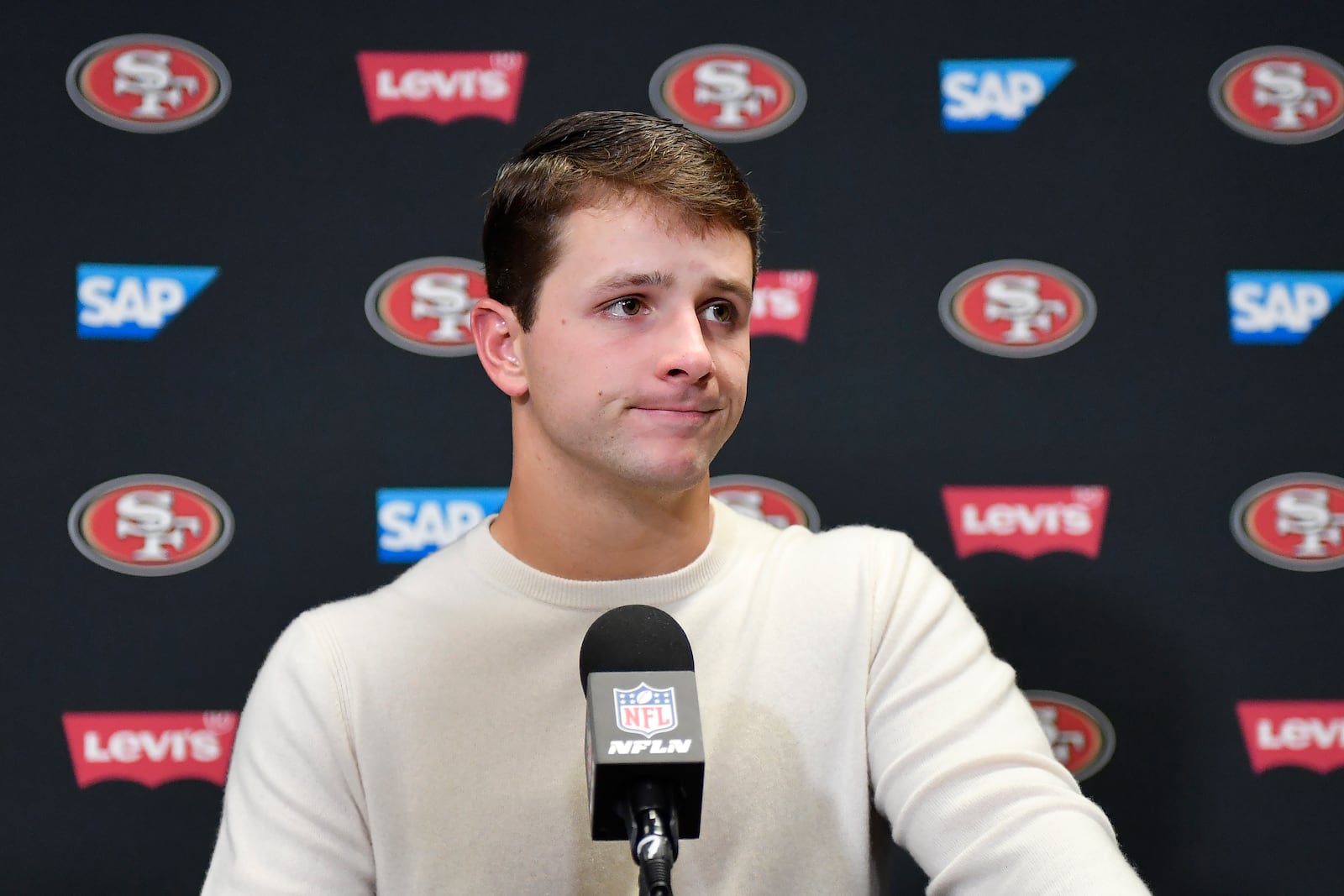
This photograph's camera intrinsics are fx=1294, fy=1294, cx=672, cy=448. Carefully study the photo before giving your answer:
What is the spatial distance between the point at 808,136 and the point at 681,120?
0.64ft

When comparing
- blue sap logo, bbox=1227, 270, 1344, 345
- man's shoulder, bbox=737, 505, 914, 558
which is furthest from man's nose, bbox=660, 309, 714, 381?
blue sap logo, bbox=1227, 270, 1344, 345

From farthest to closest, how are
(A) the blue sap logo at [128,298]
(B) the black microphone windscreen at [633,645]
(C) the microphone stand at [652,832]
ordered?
(A) the blue sap logo at [128,298] → (B) the black microphone windscreen at [633,645] → (C) the microphone stand at [652,832]

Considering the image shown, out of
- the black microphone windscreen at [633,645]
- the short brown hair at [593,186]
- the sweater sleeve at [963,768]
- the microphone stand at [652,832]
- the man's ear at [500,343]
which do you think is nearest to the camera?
the microphone stand at [652,832]

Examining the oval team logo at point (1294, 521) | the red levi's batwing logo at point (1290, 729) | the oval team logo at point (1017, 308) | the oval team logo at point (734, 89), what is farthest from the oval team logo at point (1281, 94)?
the red levi's batwing logo at point (1290, 729)

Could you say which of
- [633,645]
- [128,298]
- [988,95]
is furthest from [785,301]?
[633,645]

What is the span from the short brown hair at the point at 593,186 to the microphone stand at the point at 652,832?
670 millimetres

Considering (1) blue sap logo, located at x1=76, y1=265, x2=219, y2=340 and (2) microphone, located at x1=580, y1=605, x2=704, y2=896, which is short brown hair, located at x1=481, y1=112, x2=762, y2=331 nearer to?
(2) microphone, located at x1=580, y1=605, x2=704, y2=896

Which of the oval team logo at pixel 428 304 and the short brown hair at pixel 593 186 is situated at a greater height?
the short brown hair at pixel 593 186

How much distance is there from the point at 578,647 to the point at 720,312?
1.28ft

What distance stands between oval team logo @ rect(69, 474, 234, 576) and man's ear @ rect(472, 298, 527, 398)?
0.70m

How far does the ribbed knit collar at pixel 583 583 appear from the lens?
55.5 inches

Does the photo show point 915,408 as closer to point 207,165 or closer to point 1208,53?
point 1208,53

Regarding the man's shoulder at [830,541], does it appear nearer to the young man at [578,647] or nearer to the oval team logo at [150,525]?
the young man at [578,647]

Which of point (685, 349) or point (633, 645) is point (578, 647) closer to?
point (685, 349)
